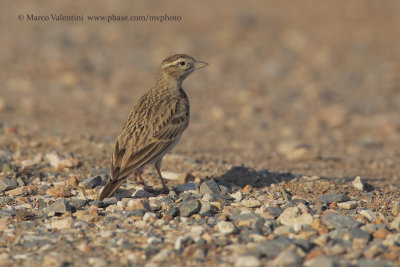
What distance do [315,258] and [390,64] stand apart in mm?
13357

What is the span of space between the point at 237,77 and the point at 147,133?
8.93m

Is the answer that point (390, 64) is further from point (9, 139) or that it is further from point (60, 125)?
point (9, 139)

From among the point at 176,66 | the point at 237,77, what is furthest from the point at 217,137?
the point at 237,77

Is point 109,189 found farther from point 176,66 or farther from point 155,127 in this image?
point 176,66

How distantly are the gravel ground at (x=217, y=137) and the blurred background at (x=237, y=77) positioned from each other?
59 mm

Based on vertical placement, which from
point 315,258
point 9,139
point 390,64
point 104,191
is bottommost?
point 315,258

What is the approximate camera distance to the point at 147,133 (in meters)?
6.84

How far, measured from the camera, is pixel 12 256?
4.88 metres

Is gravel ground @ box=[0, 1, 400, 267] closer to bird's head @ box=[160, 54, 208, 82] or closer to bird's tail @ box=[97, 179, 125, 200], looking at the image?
bird's tail @ box=[97, 179, 125, 200]

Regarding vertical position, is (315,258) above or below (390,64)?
below

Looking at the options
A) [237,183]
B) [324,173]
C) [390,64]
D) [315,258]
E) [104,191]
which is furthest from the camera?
[390,64]

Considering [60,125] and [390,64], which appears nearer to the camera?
[60,125]

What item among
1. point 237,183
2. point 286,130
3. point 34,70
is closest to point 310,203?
point 237,183

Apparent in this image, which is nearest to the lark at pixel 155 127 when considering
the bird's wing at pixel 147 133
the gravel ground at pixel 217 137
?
the bird's wing at pixel 147 133
